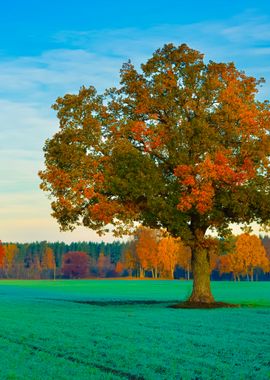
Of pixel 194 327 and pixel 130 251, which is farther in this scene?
pixel 130 251

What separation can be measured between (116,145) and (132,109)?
452 cm

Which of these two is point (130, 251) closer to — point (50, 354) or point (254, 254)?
point (254, 254)

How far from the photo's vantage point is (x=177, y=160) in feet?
134

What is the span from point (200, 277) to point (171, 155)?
9.73 m

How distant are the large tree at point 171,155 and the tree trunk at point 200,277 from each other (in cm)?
7

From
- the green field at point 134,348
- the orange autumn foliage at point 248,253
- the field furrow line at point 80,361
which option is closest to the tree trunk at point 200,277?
the green field at point 134,348

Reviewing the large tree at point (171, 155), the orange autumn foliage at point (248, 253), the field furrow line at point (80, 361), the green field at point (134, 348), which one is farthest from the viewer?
the orange autumn foliage at point (248, 253)

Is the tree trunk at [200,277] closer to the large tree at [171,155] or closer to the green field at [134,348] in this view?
the large tree at [171,155]

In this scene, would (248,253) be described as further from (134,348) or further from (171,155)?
(134,348)

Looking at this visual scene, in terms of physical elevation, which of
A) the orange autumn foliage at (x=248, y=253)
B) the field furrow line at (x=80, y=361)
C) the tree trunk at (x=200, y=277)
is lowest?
the field furrow line at (x=80, y=361)

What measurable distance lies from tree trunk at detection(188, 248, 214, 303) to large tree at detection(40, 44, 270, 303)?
7 centimetres

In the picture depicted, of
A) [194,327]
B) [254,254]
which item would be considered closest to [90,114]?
[194,327]

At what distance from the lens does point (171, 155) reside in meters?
41.5

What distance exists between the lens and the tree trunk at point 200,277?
44969 millimetres
